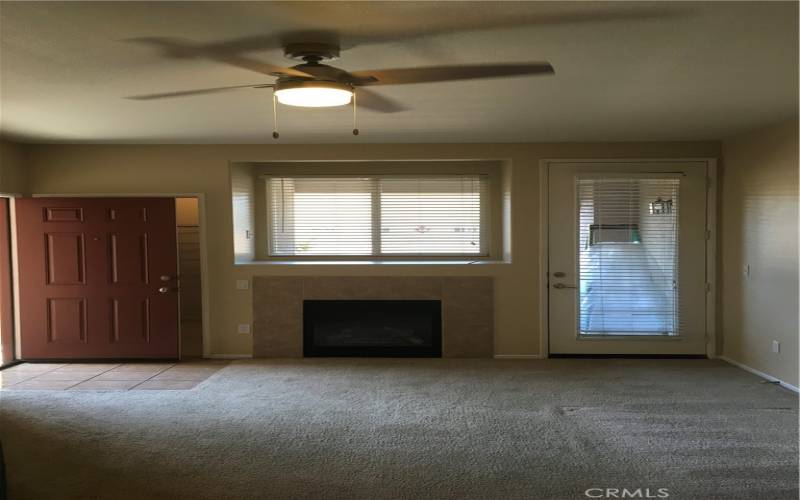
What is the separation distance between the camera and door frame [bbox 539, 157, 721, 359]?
601 cm

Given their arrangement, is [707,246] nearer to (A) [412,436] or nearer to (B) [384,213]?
(B) [384,213]

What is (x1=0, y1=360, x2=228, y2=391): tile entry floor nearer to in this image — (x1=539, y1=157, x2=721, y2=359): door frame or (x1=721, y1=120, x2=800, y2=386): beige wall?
(x1=539, y1=157, x2=721, y2=359): door frame

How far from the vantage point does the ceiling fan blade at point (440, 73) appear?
273 cm

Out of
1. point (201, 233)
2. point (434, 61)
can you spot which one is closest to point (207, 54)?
point (434, 61)

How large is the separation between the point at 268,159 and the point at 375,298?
183cm

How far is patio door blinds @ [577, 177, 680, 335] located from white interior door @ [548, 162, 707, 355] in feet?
0.03

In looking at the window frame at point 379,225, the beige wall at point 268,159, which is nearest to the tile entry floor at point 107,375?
A: the beige wall at point 268,159

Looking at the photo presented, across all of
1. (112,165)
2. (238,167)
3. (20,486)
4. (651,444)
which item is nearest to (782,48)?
(651,444)

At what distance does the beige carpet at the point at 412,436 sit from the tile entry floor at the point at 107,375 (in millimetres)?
211

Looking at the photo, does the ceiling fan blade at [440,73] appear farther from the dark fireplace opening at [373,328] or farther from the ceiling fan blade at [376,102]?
the dark fireplace opening at [373,328]

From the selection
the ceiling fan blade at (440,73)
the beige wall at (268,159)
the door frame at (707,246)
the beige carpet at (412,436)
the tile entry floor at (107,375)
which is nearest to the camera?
the ceiling fan blade at (440,73)

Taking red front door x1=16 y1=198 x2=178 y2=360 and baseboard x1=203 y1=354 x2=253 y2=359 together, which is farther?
baseboard x1=203 y1=354 x2=253 y2=359

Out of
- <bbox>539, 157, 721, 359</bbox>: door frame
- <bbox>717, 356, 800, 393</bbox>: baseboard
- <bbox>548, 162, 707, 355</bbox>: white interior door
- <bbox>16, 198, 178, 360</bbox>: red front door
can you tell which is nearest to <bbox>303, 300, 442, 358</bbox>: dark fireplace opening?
<bbox>539, 157, 721, 359</bbox>: door frame

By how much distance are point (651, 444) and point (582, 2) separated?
2.72 meters
